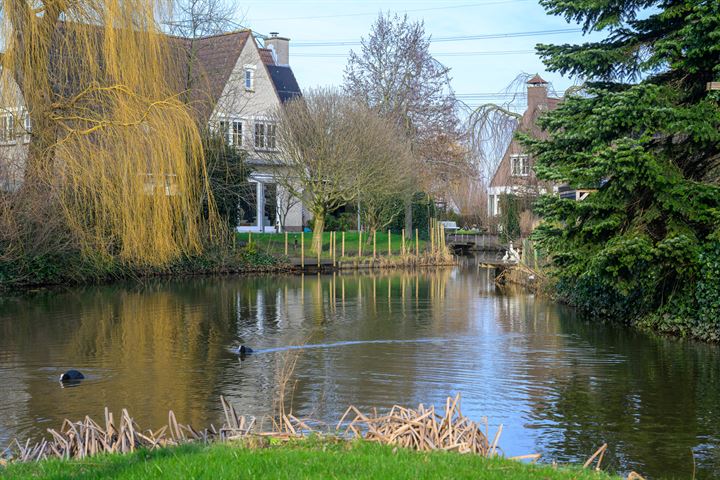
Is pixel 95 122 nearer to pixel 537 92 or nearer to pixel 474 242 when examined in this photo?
pixel 537 92

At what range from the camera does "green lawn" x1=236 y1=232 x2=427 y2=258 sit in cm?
3891

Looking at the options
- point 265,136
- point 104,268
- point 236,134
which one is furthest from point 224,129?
point 104,268

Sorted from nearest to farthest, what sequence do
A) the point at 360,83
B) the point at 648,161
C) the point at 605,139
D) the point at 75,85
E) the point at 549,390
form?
the point at 549,390
the point at 648,161
the point at 605,139
the point at 75,85
the point at 360,83

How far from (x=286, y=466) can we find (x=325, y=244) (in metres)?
35.8

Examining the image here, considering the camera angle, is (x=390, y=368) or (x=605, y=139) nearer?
(x=390, y=368)

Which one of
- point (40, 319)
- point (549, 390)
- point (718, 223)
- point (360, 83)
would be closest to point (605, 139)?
point (718, 223)

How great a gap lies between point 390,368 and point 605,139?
222 inches

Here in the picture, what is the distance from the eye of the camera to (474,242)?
54.0 metres

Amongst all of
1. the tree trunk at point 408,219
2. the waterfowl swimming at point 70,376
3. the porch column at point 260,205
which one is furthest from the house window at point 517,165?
the waterfowl swimming at point 70,376

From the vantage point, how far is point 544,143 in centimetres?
1684

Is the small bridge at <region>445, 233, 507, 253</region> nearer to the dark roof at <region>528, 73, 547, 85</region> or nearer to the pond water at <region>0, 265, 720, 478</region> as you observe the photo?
the dark roof at <region>528, 73, 547, 85</region>

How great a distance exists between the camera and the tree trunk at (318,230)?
3922 cm

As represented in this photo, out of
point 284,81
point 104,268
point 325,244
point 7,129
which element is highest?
point 284,81

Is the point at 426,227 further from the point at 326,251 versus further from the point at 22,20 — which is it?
the point at 22,20
